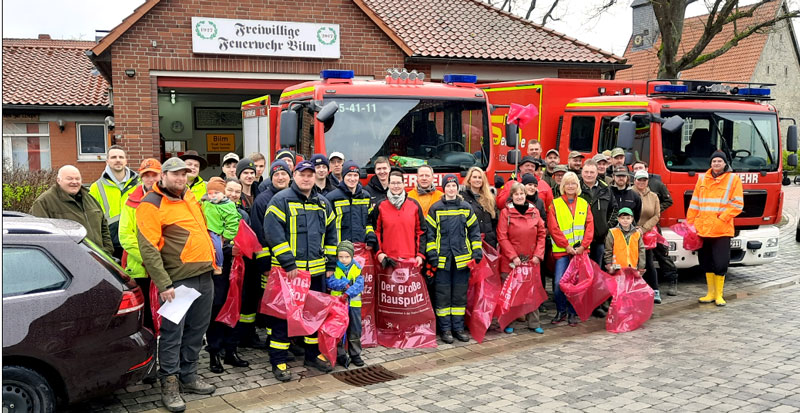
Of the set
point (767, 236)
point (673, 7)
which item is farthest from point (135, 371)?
point (673, 7)

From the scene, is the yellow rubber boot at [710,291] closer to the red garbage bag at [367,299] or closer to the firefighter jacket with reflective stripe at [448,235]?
the firefighter jacket with reflective stripe at [448,235]

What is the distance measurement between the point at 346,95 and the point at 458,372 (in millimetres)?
3321

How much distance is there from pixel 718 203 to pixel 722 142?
126cm

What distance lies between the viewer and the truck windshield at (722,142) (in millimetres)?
8812

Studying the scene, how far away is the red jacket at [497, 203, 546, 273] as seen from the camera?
7.01m

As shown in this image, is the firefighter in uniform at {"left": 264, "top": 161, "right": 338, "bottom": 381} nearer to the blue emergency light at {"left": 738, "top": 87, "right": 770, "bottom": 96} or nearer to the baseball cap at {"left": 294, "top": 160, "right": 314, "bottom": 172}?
the baseball cap at {"left": 294, "top": 160, "right": 314, "bottom": 172}

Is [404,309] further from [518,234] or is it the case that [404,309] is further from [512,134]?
[512,134]

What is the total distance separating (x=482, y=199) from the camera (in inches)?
284

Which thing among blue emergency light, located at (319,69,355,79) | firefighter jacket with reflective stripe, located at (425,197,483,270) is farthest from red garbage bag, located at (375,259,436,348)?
blue emergency light, located at (319,69,355,79)

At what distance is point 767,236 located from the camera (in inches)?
358

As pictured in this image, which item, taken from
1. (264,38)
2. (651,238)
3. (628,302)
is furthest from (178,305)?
(264,38)

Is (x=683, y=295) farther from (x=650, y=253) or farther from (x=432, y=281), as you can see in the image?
(x=432, y=281)

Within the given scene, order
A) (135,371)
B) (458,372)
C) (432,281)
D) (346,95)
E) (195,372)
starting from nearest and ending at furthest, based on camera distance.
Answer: (135,371)
(195,372)
(458,372)
(432,281)
(346,95)

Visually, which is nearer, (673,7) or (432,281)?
(432,281)
